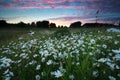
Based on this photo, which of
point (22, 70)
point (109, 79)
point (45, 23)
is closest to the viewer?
point (109, 79)

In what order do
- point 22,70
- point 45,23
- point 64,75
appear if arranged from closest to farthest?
1. point 64,75
2. point 22,70
3. point 45,23

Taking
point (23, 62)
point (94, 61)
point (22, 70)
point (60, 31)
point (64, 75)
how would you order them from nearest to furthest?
point (64, 75) < point (94, 61) < point (22, 70) < point (23, 62) < point (60, 31)

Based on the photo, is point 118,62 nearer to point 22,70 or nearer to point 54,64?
point 54,64

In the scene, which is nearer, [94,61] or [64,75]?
[64,75]

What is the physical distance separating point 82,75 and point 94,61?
846mm

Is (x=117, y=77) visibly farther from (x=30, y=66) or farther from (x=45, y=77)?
(x=30, y=66)

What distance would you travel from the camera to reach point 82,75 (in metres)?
3.33

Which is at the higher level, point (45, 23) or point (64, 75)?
point (64, 75)

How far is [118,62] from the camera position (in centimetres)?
413

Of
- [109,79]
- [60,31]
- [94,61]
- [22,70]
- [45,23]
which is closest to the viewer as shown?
[109,79]

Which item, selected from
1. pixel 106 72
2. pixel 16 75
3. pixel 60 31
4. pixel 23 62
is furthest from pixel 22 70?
pixel 60 31

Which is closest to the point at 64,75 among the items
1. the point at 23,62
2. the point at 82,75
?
the point at 82,75

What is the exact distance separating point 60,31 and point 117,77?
7593 mm

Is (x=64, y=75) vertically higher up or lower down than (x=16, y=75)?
higher up
